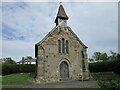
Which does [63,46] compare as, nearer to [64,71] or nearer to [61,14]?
[64,71]

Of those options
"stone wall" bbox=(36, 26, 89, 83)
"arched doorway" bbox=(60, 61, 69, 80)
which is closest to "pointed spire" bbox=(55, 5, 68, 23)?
"stone wall" bbox=(36, 26, 89, 83)

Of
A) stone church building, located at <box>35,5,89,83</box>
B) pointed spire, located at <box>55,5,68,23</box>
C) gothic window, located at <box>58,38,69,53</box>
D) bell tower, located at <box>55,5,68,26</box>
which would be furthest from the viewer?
pointed spire, located at <box>55,5,68,23</box>

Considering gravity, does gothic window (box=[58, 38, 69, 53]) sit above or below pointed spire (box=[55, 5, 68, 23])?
below

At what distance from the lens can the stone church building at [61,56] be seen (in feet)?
80.1

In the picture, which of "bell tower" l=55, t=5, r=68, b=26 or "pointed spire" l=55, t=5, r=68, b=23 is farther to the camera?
"pointed spire" l=55, t=5, r=68, b=23

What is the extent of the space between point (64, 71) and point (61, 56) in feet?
8.68

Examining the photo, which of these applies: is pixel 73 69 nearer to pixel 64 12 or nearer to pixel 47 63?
pixel 47 63

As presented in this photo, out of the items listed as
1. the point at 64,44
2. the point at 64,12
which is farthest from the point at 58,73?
the point at 64,12

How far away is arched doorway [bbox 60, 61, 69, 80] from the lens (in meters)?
25.6

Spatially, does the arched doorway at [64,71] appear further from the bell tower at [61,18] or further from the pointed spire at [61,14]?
the pointed spire at [61,14]

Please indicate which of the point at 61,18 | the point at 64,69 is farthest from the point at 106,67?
the point at 61,18

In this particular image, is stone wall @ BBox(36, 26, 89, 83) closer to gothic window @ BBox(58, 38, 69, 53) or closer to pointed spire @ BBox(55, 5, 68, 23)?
gothic window @ BBox(58, 38, 69, 53)

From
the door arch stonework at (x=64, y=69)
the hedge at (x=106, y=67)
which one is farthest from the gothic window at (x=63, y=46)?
the hedge at (x=106, y=67)

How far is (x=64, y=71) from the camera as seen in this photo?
1017 inches
